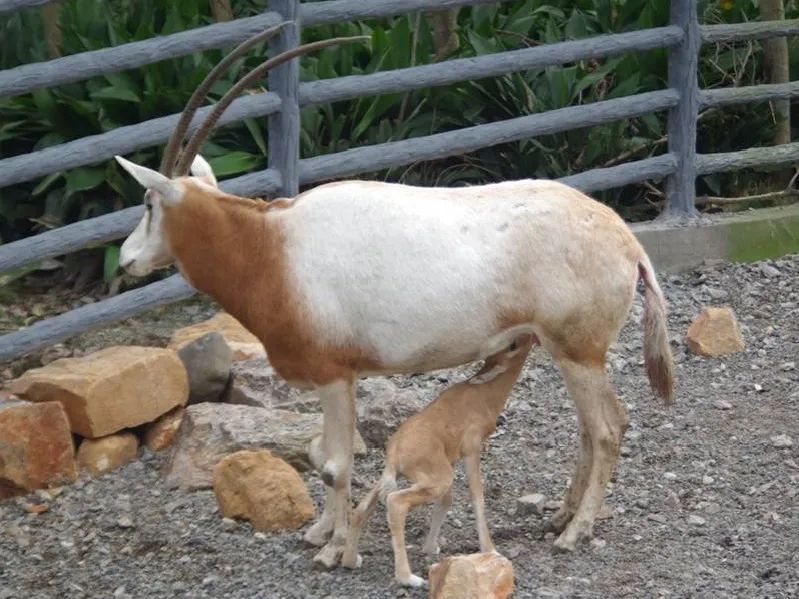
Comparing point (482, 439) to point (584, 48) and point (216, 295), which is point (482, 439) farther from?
point (584, 48)

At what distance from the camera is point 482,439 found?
229 inches

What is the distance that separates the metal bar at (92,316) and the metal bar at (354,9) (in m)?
1.53

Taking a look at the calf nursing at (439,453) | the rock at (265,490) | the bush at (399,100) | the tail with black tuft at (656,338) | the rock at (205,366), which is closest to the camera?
the calf nursing at (439,453)

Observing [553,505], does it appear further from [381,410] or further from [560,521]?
[381,410]

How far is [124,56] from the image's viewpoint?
7.81 m

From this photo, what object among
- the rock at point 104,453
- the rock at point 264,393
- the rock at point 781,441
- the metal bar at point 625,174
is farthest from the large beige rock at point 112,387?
the metal bar at point 625,174

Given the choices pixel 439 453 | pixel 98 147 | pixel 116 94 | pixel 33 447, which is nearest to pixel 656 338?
pixel 439 453

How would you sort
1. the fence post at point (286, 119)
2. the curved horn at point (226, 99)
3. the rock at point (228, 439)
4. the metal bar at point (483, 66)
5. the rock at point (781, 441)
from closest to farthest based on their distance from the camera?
1. the curved horn at point (226, 99)
2. the rock at point (228, 439)
3. the rock at point (781, 441)
4. the fence post at point (286, 119)
5. the metal bar at point (483, 66)

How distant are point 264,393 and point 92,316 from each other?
3.35 ft

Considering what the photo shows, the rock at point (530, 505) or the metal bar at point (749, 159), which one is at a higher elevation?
the metal bar at point (749, 159)

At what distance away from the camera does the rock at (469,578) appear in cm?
530

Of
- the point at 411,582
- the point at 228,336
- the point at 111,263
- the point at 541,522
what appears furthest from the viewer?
the point at 111,263

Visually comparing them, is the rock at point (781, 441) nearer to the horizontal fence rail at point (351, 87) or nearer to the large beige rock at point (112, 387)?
the large beige rock at point (112, 387)

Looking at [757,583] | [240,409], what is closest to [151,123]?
[240,409]
